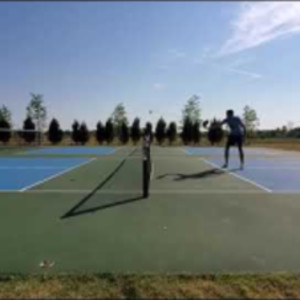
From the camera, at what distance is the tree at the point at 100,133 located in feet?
160

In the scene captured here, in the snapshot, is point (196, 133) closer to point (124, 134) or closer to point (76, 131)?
point (124, 134)

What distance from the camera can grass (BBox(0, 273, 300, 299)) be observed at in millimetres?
4180

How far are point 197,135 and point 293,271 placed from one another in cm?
4386

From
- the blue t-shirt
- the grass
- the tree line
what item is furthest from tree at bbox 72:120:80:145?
the grass

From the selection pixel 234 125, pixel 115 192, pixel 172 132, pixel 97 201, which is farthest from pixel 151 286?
pixel 172 132

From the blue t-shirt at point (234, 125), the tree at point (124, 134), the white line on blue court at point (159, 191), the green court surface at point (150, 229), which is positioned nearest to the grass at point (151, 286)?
the green court surface at point (150, 229)

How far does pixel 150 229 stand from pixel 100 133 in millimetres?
42581

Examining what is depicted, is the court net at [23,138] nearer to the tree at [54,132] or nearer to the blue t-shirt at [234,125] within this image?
the tree at [54,132]

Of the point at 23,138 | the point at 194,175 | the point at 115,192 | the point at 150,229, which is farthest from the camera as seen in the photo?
the point at 23,138

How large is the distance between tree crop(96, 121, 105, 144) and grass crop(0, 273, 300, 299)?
44.3m

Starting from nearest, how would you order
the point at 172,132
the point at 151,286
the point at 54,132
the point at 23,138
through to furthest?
the point at 151,286
the point at 23,138
the point at 54,132
the point at 172,132

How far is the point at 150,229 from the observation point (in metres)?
6.54

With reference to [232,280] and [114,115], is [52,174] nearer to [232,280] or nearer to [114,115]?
[232,280]

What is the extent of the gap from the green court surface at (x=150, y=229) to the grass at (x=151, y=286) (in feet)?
0.88
